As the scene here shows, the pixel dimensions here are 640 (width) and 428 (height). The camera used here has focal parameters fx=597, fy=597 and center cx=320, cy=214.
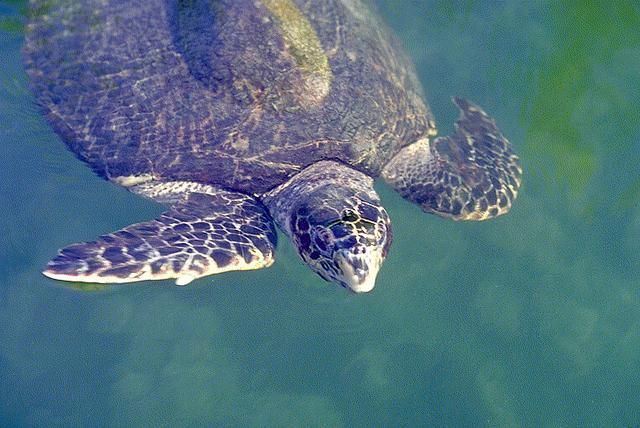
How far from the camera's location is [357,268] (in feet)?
15.4

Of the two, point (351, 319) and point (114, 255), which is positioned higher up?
point (114, 255)

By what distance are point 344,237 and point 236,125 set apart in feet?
4.99

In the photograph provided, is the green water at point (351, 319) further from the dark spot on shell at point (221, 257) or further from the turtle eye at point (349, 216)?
the turtle eye at point (349, 216)

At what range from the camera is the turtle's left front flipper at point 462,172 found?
235 inches

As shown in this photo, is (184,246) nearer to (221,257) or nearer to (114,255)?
(221,257)

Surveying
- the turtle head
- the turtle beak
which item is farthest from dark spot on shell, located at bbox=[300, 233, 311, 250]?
the turtle beak

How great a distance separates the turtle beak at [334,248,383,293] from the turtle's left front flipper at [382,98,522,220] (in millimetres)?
1520

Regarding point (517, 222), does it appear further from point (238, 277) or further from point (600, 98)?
point (238, 277)

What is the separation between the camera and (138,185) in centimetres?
562

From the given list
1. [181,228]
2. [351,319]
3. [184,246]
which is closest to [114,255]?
[184,246]

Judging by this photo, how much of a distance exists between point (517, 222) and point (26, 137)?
5053 millimetres

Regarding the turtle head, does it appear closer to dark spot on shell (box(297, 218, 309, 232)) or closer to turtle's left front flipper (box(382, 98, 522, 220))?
dark spot on shell (box(297, 218, 309, 232))

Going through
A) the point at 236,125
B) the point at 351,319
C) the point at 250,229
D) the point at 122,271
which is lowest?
the point at 351,319

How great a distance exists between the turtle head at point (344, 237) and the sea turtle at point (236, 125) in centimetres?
2
